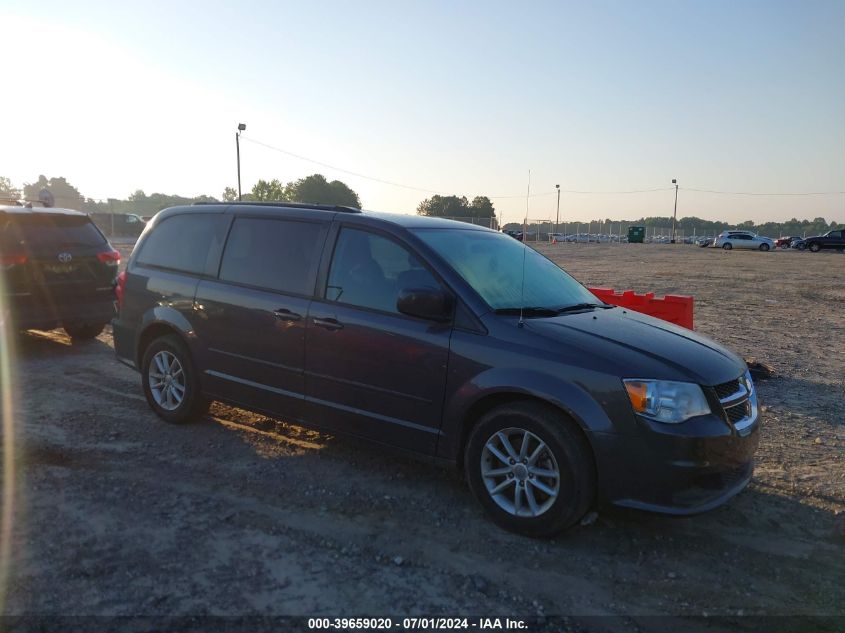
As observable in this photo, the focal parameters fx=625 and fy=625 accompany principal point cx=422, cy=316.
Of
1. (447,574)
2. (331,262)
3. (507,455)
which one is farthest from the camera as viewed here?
(331,262)

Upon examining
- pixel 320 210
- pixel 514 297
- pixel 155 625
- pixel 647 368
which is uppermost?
pixel 320 210

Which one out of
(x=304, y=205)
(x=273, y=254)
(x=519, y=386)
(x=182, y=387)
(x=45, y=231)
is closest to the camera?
(x=519, y=386)

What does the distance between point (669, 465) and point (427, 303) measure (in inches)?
64.9

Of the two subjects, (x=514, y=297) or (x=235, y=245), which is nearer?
(x=514, y=297)

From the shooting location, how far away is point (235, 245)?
17.0 ft

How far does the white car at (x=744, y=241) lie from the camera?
5016 centimetres

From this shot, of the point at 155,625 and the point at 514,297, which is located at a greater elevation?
the point at 514,297

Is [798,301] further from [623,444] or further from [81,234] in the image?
[81,234]

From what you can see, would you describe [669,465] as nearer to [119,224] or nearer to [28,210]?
[28,210]

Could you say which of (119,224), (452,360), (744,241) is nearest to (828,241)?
(744,241)

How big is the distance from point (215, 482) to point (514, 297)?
95.8 inches

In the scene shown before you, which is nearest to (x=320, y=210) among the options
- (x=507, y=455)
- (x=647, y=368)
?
(x=507, y=455)

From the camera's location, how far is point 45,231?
25.5 feet

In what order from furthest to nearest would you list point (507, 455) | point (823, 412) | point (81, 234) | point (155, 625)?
1. point (81, 234)
2. point (823, 412)
3. point (507, 455)
4. point (155, 625)
